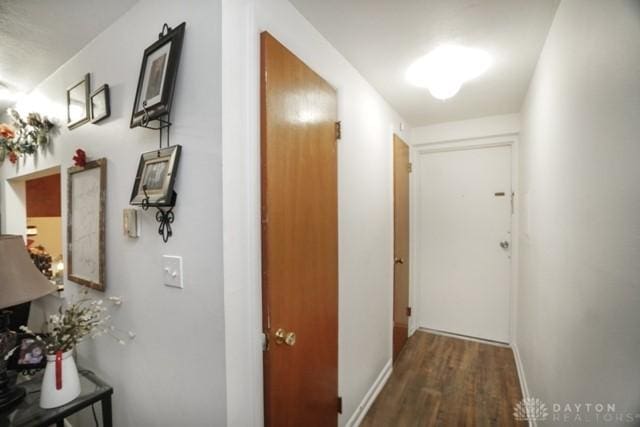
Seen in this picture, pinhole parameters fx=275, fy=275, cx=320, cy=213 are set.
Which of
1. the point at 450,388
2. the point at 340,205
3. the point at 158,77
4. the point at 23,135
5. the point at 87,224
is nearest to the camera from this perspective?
the point at 158,77

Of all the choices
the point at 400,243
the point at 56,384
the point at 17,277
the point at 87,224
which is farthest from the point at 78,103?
the point at 400,243

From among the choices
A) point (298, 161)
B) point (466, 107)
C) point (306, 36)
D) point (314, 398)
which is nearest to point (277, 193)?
point (298, 161)

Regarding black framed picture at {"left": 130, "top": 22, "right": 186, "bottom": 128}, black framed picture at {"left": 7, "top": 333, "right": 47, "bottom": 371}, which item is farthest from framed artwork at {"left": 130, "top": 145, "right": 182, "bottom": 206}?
black framed picture at {"left": 7, "top": 333, "right": 47, "bottom": 371}

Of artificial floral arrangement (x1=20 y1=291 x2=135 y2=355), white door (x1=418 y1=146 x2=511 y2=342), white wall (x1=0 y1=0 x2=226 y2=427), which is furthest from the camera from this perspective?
white door (x1=418 y1=146 x2=511 y2=342)

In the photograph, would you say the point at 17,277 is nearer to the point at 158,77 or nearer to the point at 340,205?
the point at 158,77

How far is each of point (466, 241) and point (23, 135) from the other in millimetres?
4055

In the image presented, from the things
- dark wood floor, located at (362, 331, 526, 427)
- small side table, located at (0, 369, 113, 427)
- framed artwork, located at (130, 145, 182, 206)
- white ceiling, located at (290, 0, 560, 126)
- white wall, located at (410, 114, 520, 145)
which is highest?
white ceiling, located at (290, 0, 560, 126)

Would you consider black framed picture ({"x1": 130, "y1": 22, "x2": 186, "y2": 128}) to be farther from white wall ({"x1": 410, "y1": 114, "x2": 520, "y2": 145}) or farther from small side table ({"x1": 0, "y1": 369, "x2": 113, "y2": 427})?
white wall ({"x1": 410, "y1": 114, "x2": 520, "y2": 145})

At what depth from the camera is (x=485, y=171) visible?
9.72 ft

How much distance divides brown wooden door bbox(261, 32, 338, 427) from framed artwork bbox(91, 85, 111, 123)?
0.87 meters

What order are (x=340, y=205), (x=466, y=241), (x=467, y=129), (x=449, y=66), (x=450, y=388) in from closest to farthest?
1. (x=340, y=205)
2. (x=449, y=66)
3. (x=450, y=388)
4. (x=467, y=129)
5. (x=466, y=241)

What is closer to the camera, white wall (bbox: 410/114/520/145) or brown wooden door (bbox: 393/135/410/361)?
brown wooden door (bbox: 393/135/410/361)

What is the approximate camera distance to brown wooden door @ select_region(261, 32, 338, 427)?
3.56ft

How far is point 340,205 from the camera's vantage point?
5.42 feet
